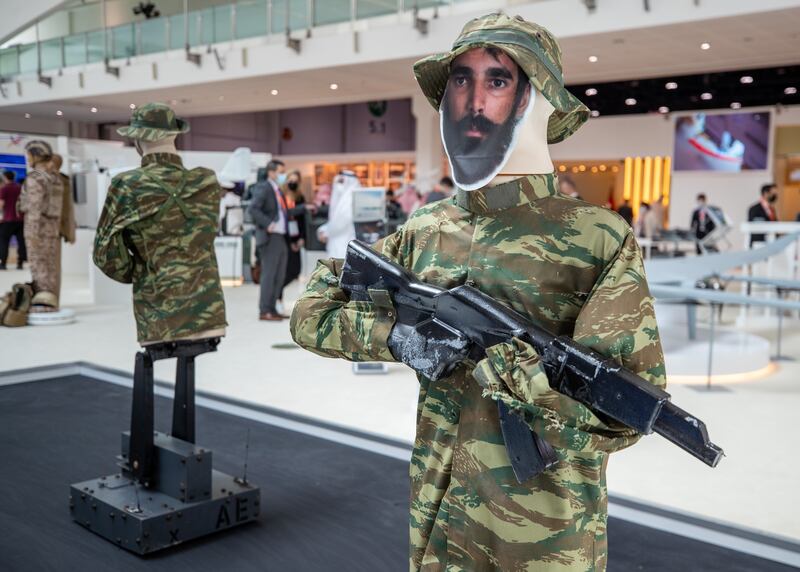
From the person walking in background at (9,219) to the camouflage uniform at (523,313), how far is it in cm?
1255

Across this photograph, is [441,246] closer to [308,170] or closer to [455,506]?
[455,506]

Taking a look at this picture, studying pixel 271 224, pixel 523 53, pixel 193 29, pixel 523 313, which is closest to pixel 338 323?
pixel 523 313

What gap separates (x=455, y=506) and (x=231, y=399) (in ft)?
11.1

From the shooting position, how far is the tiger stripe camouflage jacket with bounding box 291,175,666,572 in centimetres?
131

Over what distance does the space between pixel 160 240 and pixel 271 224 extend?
4673 millimetres

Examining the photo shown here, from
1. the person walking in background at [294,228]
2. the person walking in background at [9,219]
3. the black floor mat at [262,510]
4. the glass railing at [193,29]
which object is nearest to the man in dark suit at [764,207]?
the glass railing at [193,29]

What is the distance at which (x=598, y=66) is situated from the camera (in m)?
13.3

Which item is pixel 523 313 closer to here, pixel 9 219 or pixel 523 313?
pixel 523 313

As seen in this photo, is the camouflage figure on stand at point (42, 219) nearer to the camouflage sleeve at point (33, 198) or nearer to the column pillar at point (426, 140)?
the camouflage sleeve at point (33, 198)

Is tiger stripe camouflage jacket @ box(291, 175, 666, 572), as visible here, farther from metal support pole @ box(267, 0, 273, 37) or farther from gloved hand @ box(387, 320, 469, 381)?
metal support pole @ box(267, 0, 273, 37)

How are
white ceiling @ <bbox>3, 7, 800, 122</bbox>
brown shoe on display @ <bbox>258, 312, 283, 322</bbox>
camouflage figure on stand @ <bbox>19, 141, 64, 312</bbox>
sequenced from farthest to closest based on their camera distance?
1. white ceiling @ <bbox>3, 7, 800, 122</bbox>
2. brown shoe on display @ <bbox>258, 312, 283, 322</bbox>
3. camouflage figure on stand @ <bbox>19, 141, 64, 312</bbox>

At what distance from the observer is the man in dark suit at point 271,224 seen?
7.56 m

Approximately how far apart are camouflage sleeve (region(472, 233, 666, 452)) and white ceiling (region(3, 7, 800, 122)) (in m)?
9.76

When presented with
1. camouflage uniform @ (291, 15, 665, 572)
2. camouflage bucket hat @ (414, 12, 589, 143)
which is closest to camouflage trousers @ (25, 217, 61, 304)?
camouflage uniform @ (291, 15, 665, 572)
